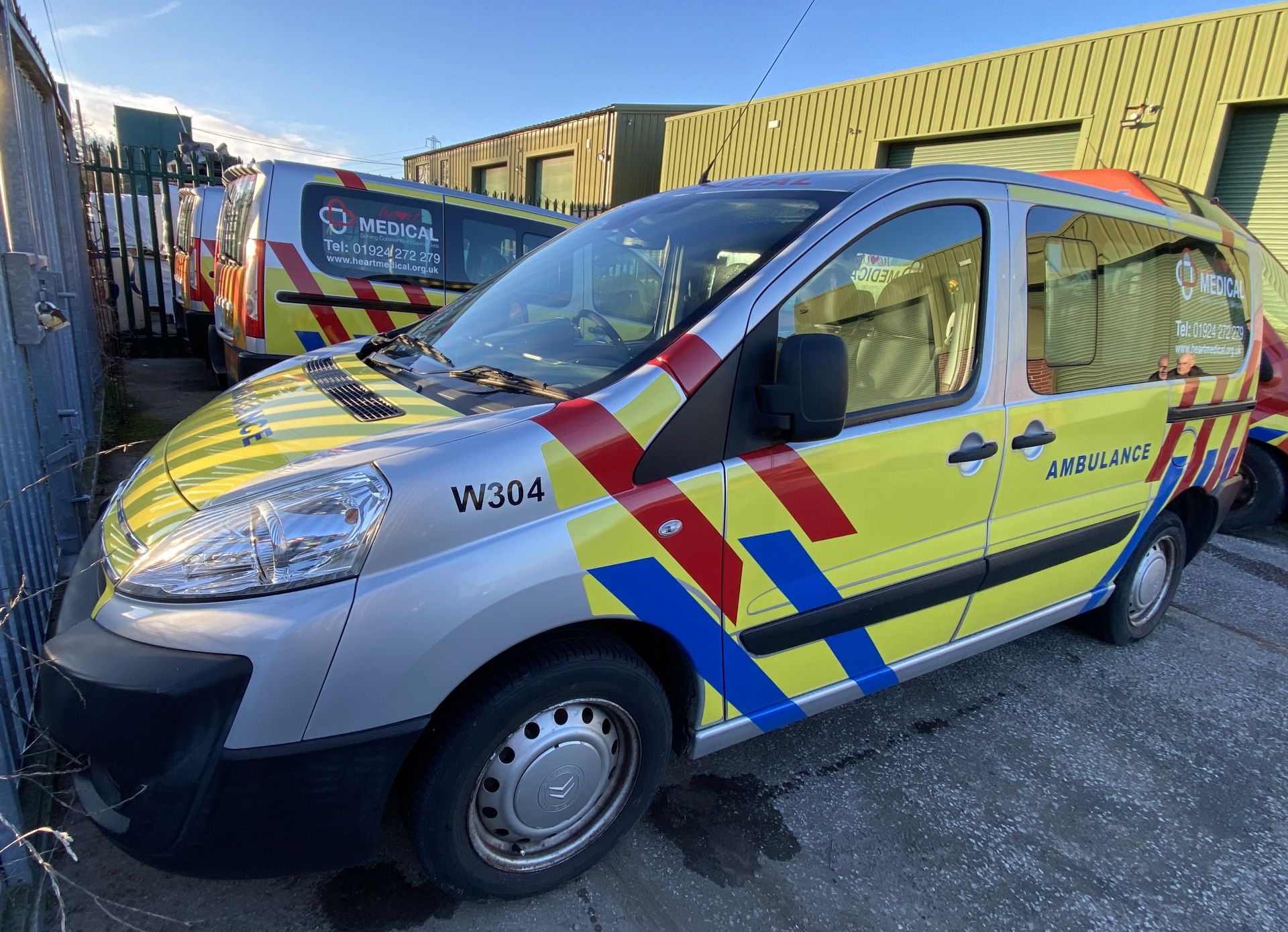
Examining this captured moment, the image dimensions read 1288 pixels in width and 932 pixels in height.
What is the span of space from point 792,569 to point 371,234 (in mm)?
4849

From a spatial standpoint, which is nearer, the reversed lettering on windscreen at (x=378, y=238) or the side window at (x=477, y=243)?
the reversed lettering on windscreen at (x=378, y=238)

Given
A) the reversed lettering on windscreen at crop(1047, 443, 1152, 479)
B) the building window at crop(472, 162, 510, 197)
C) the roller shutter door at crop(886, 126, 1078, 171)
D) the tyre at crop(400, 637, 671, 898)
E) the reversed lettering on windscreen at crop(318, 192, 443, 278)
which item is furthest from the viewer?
the building window at crop(472, 162, 510, 197)

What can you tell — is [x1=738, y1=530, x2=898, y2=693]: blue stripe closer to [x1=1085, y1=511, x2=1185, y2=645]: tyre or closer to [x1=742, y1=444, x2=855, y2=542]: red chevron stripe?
[x1=742, y1=444, x2=855, y2=542]: red chevron stripe

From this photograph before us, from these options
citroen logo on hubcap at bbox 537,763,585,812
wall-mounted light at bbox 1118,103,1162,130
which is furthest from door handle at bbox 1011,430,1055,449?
wall-mounted light at bbox 1118,103,1162,130

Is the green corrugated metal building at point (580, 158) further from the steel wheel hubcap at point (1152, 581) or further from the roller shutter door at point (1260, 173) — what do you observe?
the steel wheel hubcap at point (1152, 581)

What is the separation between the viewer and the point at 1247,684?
339 cm

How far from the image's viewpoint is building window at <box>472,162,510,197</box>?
83.9 feet

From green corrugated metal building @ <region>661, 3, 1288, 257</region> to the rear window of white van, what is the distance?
26.6 feet

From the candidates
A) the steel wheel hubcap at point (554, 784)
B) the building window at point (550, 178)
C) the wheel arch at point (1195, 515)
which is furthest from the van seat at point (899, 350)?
the building window at point (550, 178)

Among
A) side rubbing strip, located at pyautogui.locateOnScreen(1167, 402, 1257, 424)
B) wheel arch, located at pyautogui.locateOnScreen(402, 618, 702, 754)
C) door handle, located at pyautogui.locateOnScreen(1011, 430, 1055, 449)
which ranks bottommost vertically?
wheel arch, located at pyautogui.locateOnScreen(402, 618, 702, 754)

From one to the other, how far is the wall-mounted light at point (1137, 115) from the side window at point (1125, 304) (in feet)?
26.1

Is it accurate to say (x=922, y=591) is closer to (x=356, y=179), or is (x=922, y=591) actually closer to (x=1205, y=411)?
(x=1205, y=411)

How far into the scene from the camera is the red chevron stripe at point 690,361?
180 cm

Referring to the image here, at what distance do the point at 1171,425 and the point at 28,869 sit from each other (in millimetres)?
4167
